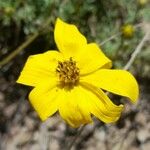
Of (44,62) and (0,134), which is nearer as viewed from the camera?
(44,62)

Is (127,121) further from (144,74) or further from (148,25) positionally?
(148,25)

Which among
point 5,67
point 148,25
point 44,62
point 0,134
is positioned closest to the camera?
point 44,62

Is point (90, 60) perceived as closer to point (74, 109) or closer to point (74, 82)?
point (74, 82)

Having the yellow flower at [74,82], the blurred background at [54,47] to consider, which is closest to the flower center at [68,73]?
the yellow flower at [74,82]

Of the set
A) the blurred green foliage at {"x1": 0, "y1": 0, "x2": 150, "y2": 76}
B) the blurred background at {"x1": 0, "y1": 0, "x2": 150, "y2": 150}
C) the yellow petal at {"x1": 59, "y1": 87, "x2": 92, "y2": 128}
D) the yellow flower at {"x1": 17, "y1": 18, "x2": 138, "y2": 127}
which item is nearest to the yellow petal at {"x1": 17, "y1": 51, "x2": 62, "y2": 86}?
the yellow flower at {"x1": 17, "y1": 18, "x2": 138, "y2": 127}

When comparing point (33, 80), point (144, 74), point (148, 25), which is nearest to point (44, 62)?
point (33, 80)

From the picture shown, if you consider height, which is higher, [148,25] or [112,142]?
[148,25]

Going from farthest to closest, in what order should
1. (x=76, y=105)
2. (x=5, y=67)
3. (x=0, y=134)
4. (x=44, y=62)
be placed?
(x=5, y=67) → (x=0, y=134) → (x=44, y=62) → (x=76, y=105)
